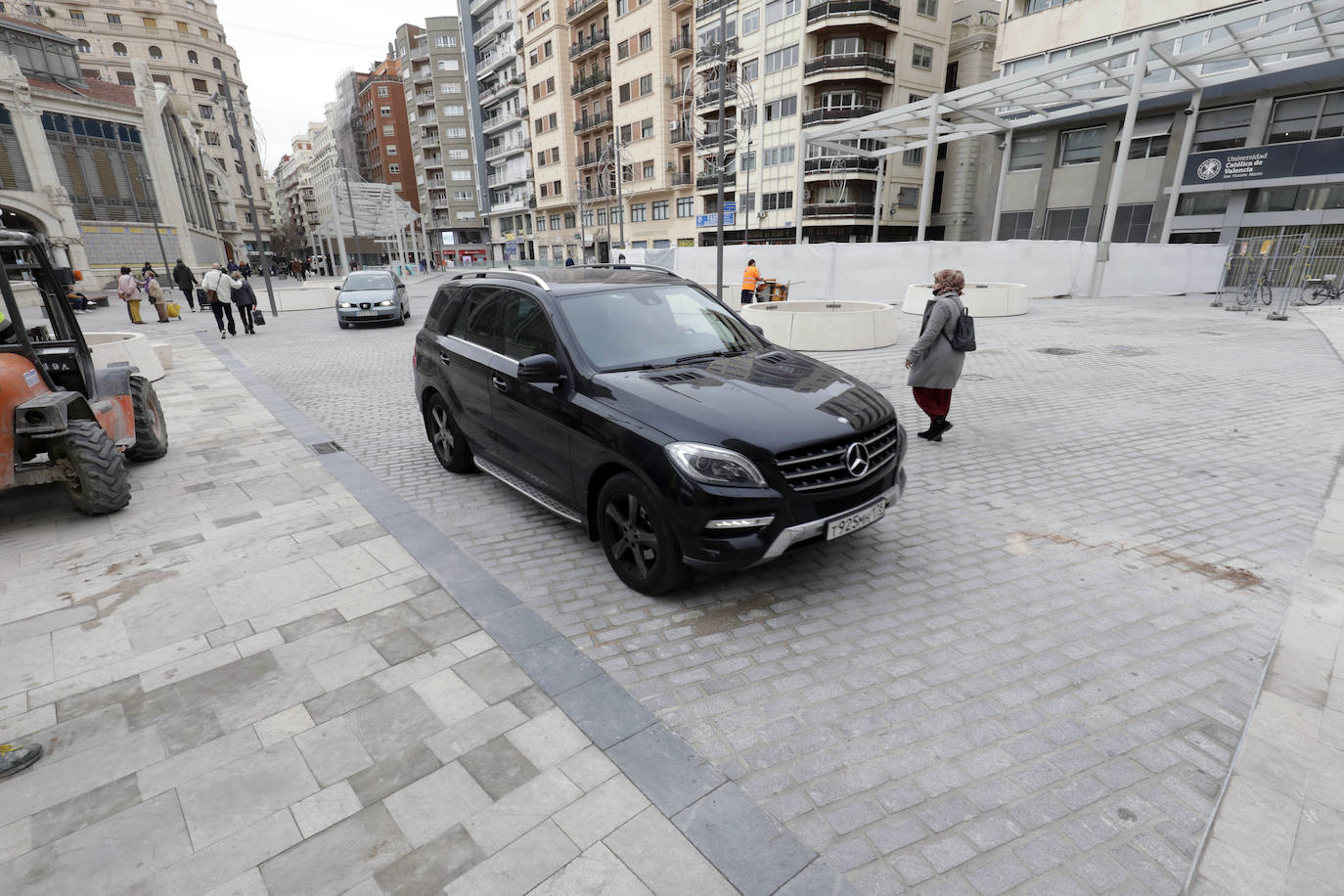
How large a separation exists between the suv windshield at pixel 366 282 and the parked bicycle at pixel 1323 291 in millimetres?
28466

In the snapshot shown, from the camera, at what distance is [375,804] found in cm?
256

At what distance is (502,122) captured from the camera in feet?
233

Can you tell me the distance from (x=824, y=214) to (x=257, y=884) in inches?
1841

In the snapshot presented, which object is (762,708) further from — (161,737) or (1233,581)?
(1233,581)

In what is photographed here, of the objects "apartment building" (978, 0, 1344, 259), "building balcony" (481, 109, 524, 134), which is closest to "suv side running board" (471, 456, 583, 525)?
"apartment building" (978, 0, 1344, 259)

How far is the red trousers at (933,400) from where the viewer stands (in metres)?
6.86

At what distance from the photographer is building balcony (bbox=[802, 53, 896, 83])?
4059 centimetres

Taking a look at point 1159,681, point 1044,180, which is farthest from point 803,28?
point 1159,681

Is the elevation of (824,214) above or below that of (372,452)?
above

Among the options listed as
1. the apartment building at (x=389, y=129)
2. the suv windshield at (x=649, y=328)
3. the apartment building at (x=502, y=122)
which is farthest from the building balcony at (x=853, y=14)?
the apartment building at (x=389, y=129)

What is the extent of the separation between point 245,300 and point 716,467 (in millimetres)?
19291

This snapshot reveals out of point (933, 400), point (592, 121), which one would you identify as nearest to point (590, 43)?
point (592, 121)

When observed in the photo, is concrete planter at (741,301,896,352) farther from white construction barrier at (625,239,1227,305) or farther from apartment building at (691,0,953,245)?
apartment building at (691,0,953,245)

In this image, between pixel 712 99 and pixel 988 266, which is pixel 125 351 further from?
pixel 712 99
